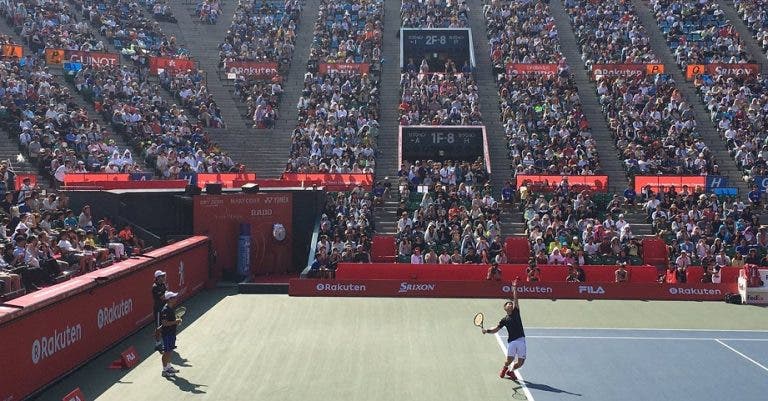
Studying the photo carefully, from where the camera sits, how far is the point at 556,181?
30.8 metres

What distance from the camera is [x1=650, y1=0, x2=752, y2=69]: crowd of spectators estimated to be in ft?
142

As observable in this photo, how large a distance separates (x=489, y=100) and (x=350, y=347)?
24.7 m

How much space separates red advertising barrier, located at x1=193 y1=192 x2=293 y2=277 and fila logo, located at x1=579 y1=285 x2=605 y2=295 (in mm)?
9338

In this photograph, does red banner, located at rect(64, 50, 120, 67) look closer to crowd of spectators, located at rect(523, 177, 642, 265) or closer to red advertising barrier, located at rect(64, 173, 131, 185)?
red advertising barrier, located at rect(64, 173, 131, 185)

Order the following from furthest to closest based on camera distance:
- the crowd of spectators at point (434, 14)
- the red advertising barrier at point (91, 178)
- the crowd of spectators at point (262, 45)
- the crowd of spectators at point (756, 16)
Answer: the crowd of spectators at point (434, 14) → the crowd of spectators at point (756, 16) → the crowd of spectators at point (262, 45) → the red advertising barrier at point (91, 178)

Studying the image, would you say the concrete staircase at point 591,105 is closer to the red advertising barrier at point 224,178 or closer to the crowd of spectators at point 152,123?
the red advertising barrier at point 224,178

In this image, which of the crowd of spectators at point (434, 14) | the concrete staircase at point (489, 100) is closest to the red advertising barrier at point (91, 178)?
the concrete staircase at point (489, 100)

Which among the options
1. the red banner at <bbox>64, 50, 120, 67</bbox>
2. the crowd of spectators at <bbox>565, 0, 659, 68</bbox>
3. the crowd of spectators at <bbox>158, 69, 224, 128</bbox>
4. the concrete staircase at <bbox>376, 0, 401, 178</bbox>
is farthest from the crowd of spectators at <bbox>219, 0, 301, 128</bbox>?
the crowd of spectators at <bbox>565, 0, 659, 68</bbox>

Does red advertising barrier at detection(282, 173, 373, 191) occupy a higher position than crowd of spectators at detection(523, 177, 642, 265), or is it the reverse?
red advertising barrier at detection(282, 173, 373, 191)

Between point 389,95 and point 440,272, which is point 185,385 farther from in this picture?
point 389,95

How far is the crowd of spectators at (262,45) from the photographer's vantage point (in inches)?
1508

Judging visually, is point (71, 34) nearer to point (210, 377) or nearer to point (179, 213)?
point (179, 213)

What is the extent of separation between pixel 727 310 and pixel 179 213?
1578 centimetres

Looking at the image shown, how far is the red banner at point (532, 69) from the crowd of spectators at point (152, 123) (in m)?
15.4
